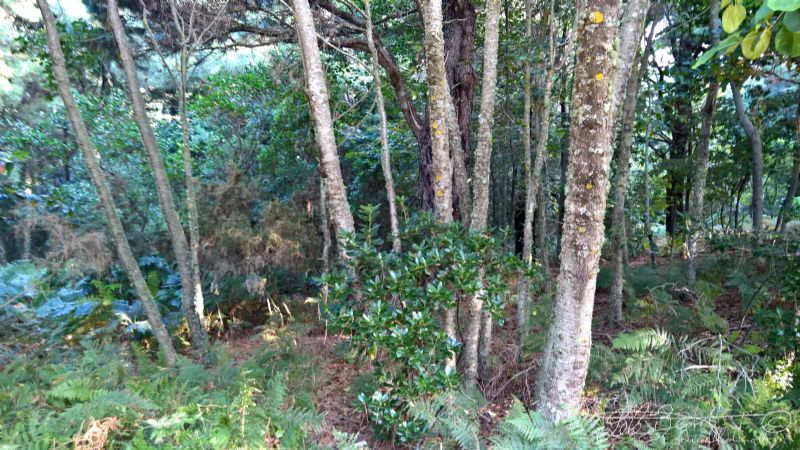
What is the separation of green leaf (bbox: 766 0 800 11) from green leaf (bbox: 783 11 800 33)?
0.14m

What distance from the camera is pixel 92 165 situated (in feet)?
14.7

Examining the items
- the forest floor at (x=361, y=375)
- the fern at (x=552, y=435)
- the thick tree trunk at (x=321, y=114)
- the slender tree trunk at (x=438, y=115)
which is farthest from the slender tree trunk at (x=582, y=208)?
the thick tree trunk at (x=321, y=114)

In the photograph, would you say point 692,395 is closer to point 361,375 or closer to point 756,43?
point 361,375

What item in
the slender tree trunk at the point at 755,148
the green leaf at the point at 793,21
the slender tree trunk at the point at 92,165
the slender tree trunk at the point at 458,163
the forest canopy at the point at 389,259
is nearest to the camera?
the green leaf at the point at 793,21

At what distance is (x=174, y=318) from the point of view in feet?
24.7

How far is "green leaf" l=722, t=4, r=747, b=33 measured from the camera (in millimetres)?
1229

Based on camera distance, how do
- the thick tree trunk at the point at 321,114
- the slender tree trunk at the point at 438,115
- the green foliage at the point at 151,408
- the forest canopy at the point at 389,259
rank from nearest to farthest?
1. the green foliage at the point at 151,408
2. the forest canopy at the point at 389,259
3. the slender tree trunk at the point at 438,115
4. the thick tree trunk at the point at 321,114

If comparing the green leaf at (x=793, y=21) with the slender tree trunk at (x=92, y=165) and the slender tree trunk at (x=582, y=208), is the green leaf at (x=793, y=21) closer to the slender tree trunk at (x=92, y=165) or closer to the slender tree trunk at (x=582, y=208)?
the slender tree trunk at (x=582, y=208)

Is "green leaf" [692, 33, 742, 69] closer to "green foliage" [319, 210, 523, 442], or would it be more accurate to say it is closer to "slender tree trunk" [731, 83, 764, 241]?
"green foliage" [319, 210, 523, 442]

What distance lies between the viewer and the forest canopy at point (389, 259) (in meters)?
3.12

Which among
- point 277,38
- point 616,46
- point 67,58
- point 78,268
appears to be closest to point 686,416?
point 616,46

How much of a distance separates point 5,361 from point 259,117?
661 cm

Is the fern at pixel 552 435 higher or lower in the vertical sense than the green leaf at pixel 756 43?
lower

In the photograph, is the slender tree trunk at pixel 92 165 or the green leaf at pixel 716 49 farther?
the slender tree trunk at pixel 92 165
